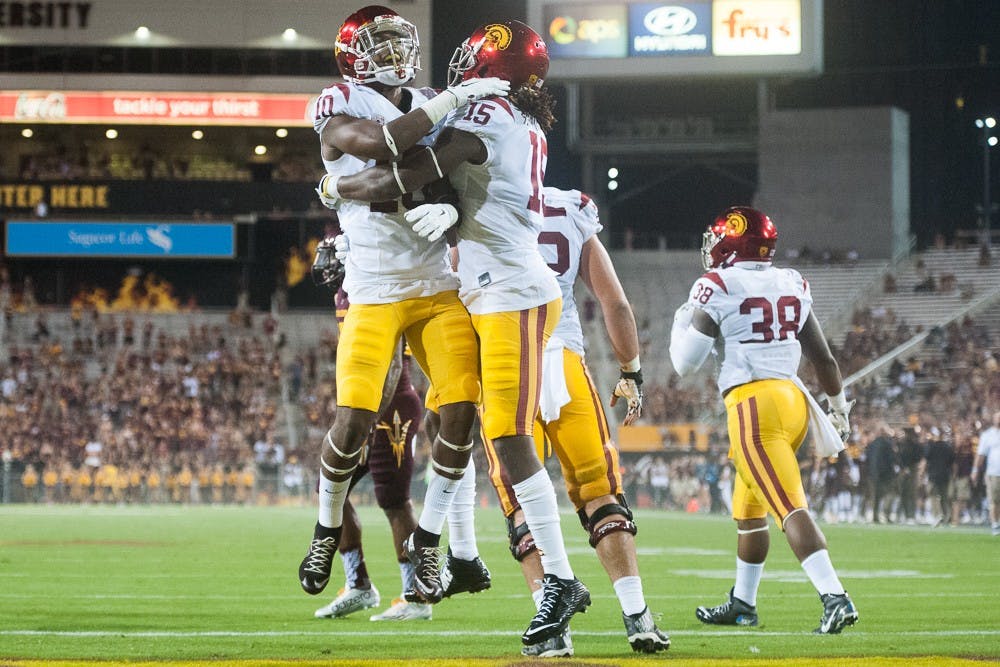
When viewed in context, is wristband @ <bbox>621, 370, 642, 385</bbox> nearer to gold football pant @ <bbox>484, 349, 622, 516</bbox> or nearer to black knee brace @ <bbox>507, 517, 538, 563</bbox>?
gold football pant @ <bbox>484, 349, 622, 516</bbox>

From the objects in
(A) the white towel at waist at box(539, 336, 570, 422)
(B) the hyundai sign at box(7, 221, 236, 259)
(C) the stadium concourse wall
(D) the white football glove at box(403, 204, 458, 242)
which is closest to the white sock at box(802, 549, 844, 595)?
(A) the white towel at waist at box(539, 336, 570, 422)

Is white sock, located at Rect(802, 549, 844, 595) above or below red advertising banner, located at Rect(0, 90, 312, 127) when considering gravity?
below

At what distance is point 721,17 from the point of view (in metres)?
34.2

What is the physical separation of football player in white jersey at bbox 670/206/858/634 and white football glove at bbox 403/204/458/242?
84.7 inches

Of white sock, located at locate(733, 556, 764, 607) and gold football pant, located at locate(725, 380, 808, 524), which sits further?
white sock, located at locate(733, 556, 764, 607)

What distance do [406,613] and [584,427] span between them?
202 cm

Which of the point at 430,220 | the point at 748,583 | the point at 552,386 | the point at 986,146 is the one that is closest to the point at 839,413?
the point at 748,583

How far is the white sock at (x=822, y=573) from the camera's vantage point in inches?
269

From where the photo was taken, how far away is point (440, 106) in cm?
570

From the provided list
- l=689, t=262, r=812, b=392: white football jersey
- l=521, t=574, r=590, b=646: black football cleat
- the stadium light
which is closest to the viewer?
l=521, t=574, r=590, b=646: black football cleat

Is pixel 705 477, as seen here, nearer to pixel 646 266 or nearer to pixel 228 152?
pixel 646 266

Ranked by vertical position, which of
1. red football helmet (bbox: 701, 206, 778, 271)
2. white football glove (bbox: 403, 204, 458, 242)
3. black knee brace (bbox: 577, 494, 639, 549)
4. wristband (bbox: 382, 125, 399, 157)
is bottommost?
black knee brace (bbox: 577, 494, 639, 549)

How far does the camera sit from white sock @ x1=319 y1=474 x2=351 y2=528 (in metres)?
6.32

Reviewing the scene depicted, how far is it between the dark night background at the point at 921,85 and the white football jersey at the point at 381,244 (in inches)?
1373
